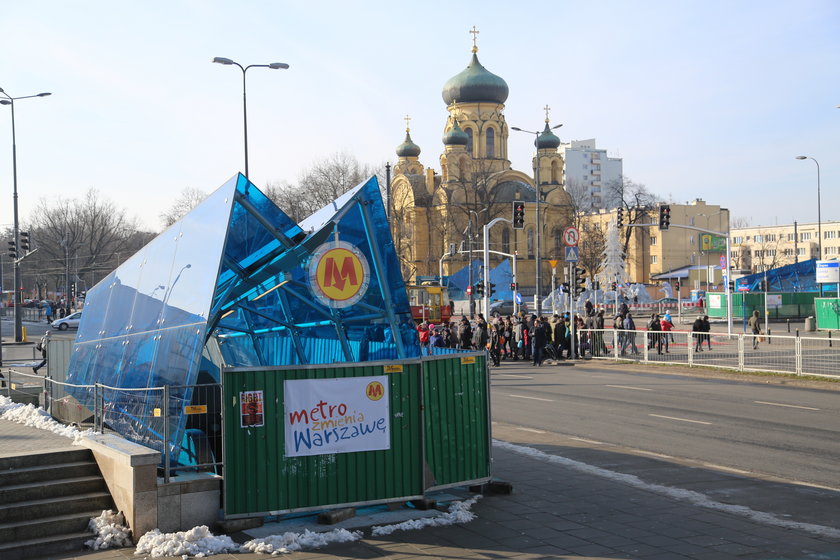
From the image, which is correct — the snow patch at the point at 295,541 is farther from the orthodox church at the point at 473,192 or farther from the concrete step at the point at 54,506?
the orthodox church at the point at 473,192

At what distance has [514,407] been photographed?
19.0 metres

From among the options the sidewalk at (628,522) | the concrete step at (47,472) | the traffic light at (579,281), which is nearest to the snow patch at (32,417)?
the concrete step at (47,472)

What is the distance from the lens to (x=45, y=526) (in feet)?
28.5

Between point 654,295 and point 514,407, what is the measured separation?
81607 mm

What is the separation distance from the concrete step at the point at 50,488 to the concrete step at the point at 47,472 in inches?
1.6

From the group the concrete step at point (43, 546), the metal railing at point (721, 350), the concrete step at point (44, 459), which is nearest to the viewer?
the concrete step at point (43, 546)

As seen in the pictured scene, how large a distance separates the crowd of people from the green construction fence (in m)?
19.5

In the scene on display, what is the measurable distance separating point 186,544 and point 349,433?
1.96 m

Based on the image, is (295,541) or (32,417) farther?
(32,417)

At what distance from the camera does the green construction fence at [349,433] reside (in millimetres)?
8695

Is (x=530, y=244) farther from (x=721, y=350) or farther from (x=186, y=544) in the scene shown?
(x=186, y=544)

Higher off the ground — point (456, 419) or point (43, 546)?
point (456, 419)

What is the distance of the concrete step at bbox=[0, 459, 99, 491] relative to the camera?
9.22 m

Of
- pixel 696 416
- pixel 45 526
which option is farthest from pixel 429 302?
pixel 45 526
